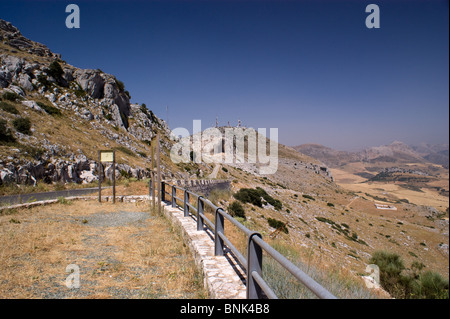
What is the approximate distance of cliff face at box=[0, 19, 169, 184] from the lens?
19203 mm

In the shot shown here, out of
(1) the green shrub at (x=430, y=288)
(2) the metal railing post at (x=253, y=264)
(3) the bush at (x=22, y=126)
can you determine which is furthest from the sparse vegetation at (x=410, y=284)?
(3) the bush at (x=22, y=126)

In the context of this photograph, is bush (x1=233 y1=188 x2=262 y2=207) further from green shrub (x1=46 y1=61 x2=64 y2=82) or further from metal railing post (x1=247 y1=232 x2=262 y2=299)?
green shrub (x1=46 y1=61 x2=64 y2=82)

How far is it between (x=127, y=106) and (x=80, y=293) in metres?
55.1

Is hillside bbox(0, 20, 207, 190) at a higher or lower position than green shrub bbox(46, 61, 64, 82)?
lower

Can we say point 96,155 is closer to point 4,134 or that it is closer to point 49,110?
Result: point 4,134

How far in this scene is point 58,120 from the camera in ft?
101

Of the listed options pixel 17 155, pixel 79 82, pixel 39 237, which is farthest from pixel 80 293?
pixel 79 82

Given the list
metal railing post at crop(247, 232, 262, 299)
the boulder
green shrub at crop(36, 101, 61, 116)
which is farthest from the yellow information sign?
the boulder

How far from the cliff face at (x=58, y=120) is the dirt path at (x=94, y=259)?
1144 centimetres

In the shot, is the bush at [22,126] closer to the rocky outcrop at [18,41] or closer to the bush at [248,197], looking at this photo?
the bush at [248,197]

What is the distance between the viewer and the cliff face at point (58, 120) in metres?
19.2

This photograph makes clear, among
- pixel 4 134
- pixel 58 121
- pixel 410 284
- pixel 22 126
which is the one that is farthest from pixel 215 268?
pixel 58 121

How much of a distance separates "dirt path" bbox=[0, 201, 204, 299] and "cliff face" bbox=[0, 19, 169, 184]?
450 inches

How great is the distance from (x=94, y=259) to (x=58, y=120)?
104 feet
